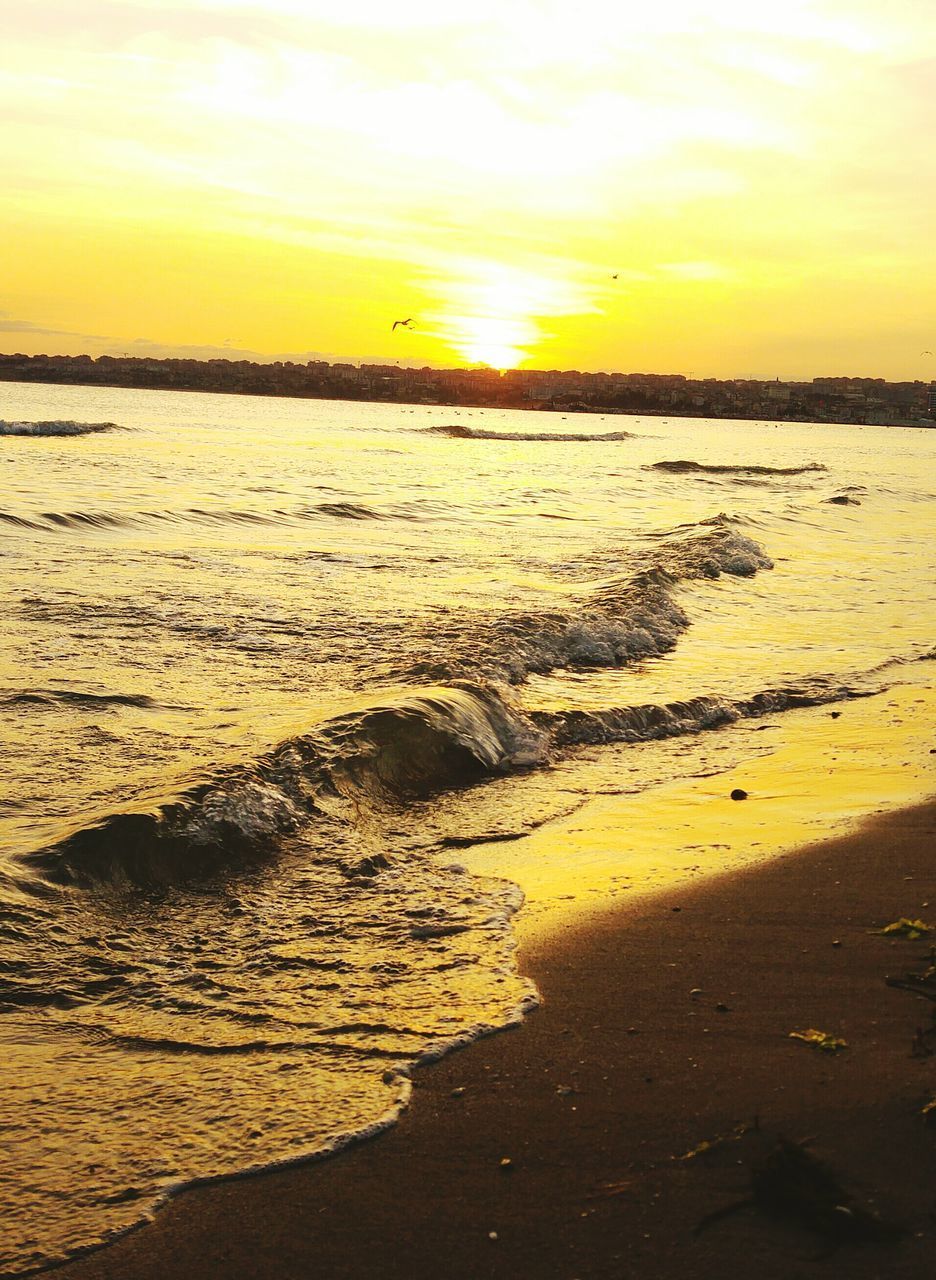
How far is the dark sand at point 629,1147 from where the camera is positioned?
2.66 meters

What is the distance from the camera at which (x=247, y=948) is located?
450 centimetres

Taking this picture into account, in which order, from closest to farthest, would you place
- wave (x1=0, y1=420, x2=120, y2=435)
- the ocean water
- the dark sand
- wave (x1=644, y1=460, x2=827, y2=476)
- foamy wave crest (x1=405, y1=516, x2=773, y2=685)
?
the dark sand, the ocean water, foamy wave crest (x1=405, y1=516, x2=773, y2=685), wave (x1=0, y1=420, x2=120, y2=435), wave (x1=644, y1=460, x2=827, y2=476)

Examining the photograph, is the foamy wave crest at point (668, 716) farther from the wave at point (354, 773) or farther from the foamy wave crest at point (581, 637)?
the foamy wave crest at point (581, 637)

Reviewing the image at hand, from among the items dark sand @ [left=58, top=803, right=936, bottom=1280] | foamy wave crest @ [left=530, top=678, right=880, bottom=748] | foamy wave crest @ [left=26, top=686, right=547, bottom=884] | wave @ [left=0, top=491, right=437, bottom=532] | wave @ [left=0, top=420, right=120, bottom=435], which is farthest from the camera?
wave @ [left=0, top=420, right=120, bottom=435]

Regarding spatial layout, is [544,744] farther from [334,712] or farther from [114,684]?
[114,684]

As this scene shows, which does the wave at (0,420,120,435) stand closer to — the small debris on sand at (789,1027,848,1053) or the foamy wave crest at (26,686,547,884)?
the foamy wave crest at (26,686,547,884)

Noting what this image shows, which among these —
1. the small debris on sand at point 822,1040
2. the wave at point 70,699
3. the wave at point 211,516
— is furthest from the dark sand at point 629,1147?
the wave at point 211,516

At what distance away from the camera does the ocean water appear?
3432mm

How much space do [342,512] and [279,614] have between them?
12611 mm

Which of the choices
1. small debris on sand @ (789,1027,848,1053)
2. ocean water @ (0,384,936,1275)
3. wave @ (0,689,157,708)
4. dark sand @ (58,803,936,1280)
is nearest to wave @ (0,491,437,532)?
ocean water @ (0,384,936,1275)

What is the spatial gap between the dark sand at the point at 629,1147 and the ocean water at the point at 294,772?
0.18 m

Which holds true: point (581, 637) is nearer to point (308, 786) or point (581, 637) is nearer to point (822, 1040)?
point (308, 786)

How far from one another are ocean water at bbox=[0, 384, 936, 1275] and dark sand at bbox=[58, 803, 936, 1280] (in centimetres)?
18

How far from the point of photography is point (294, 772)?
252 inches
